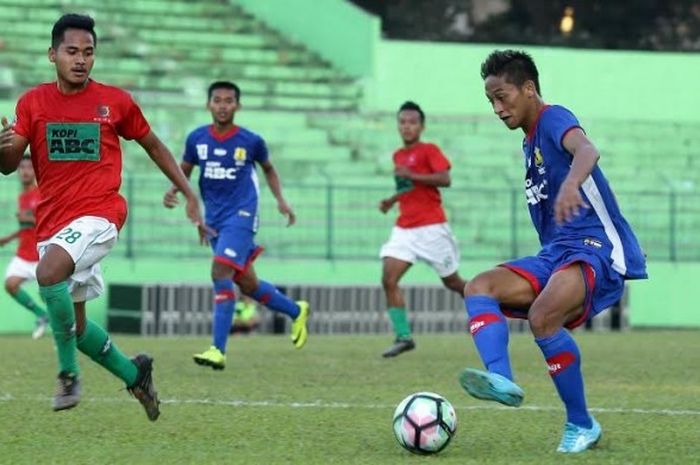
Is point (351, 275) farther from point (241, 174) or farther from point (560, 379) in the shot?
point (560, 379)

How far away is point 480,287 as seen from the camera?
8.12 metres

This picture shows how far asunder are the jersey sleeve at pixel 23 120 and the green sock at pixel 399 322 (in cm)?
735

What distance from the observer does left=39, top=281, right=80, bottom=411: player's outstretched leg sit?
8.67m

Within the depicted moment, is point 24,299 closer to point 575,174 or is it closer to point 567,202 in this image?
point 575,174

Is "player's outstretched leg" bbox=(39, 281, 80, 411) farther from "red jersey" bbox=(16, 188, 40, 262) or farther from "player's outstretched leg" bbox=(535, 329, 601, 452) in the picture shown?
"red jersey" bbox=(16, 188, 40, 262)

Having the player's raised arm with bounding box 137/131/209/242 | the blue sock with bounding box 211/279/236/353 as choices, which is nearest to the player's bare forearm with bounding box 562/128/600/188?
the player's raised arm with bounding box 137/131/209/242

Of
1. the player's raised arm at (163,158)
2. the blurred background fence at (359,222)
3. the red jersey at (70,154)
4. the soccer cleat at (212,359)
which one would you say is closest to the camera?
the red jersey at (70,154)

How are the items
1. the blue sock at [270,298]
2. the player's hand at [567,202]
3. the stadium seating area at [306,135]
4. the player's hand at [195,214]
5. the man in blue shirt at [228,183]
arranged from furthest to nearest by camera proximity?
the stadium seating area at [306,135], the blue sock at [270,298], the man in blue shirt at [228,183], the player's hand at [195,214], the player's hand at [567,202]

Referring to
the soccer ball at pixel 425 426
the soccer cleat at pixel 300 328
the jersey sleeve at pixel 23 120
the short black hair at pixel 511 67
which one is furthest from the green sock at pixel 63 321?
the soccer cleat at pixel 300 328

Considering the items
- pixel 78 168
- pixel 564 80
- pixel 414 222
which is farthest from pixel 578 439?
pixel 564 80

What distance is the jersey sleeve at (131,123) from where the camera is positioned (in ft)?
30.3

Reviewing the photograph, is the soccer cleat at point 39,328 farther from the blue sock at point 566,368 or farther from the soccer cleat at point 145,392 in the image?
the blue sock at point 566,368

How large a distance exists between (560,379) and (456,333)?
1447cm

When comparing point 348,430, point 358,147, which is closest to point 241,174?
point 348,430
